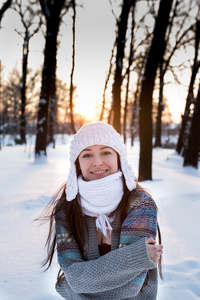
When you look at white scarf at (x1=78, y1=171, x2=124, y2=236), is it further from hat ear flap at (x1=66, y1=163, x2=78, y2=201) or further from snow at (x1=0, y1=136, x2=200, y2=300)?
snow at (x1=0, y1=136, x2=200, y2=300)

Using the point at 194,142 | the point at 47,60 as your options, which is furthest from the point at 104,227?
the point at 47,60

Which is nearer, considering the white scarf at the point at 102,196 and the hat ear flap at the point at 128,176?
the white scarf at the point at 102,196

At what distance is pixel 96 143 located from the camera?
1532 millimetres

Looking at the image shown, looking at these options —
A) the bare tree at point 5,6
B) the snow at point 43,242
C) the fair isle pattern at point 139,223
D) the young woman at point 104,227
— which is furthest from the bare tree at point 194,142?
the fair isle pattern at point 139,223

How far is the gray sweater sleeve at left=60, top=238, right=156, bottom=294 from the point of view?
1.24 m

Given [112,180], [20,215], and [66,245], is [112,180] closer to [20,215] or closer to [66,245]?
[66,245]

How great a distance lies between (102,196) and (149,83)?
15.3ft

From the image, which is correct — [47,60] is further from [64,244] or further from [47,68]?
[64,244]

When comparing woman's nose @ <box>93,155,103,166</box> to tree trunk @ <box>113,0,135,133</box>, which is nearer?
woman's nose @ <box>93,155,103,166</box>

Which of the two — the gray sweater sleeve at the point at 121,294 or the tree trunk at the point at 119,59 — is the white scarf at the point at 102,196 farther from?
the tree trunk at the point at 119,59

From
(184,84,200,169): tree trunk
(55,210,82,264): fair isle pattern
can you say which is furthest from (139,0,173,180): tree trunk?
(55,210,82,264): fair isle pattern

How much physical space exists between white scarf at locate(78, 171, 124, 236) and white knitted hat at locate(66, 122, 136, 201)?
6 cm

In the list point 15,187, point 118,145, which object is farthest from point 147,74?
point 118,145

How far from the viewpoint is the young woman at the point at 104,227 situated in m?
1.27
